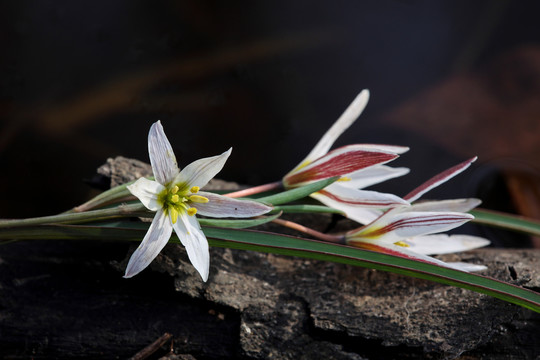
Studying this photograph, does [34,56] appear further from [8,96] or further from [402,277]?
[402,277]

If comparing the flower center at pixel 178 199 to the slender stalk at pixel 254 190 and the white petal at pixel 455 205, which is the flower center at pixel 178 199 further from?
the white petal at pixel 455 205

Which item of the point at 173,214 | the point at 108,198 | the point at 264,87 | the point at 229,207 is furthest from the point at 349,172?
the point at 264,87

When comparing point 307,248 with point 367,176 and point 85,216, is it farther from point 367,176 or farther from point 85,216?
point 85,216

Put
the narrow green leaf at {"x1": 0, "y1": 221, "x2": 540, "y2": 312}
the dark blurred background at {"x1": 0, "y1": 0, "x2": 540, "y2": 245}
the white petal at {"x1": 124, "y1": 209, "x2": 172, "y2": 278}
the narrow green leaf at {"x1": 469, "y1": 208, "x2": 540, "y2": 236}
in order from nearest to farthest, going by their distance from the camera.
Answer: the white petal at {"x1": 124, "y1": 209, "x2": 172, "y2": 278} → the narrow green leaf at {"x1": 0, "y1": 221, "x2": 540, "y2": 312} → the narrow green leaf at {"x1": 469, "y1": 208, "x2": 540, "y2": 236} → the dark blurred background at {"x1": 0, "y1": 0, "x2": 540, "y2": 245}

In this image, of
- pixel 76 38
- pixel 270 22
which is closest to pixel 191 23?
pixel 270 22

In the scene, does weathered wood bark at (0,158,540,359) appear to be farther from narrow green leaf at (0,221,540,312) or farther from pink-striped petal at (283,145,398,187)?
pink-striped petal at (283,145,398,187)

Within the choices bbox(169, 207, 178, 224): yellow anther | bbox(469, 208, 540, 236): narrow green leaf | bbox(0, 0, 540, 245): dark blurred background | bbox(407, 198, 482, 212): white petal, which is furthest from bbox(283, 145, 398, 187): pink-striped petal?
bbox(0, 0, 540, 245): dark blurred background

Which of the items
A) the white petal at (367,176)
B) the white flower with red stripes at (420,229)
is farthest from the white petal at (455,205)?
the white petal at (367,176)
